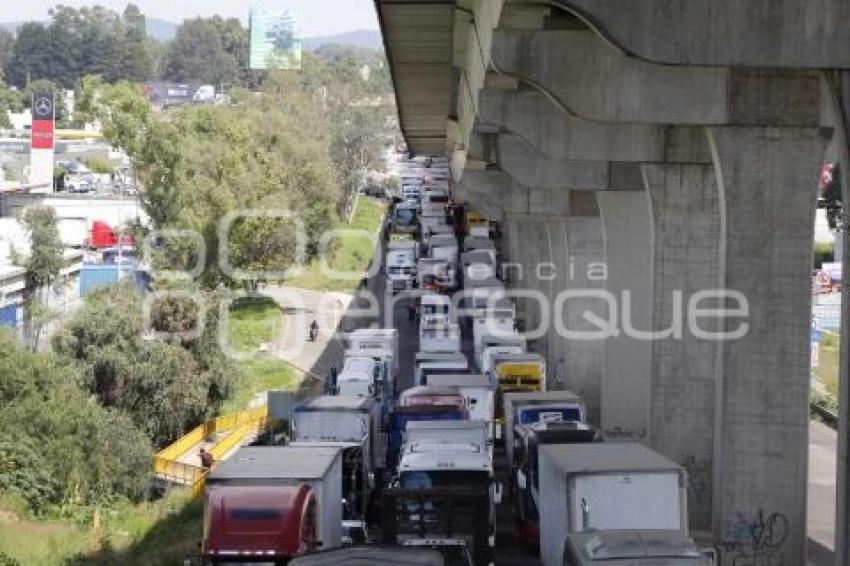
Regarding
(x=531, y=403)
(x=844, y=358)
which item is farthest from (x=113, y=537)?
(x=844, y=358)

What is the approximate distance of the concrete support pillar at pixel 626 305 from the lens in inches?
1515

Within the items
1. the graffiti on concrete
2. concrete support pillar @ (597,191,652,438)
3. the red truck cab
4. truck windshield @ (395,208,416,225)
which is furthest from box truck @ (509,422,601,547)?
truck windshield @ (395,208,416,225)

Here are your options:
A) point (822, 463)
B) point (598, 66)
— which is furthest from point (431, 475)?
point (822, 463)

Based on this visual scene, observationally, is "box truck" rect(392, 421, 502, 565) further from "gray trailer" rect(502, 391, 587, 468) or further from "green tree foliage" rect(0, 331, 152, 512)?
"green tree foliage" rect(0, 331, 152, 512)

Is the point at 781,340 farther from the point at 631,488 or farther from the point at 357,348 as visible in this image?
the point at 357,348

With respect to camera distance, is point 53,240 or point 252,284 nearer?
point 53,240

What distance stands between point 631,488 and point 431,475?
3187mm

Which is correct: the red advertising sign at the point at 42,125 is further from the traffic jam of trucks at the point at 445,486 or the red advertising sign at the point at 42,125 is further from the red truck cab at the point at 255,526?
the red truck cab at the point at 255,526

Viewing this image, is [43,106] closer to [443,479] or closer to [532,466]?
[532,466]

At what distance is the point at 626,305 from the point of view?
38844mm

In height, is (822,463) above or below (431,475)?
below

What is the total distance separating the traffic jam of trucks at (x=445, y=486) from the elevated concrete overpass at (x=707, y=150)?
2360 millimetres

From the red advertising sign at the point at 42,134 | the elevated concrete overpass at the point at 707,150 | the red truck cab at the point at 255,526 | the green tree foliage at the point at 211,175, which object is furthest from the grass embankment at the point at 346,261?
the red truck cab at the point at 255,526

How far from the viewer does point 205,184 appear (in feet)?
212
